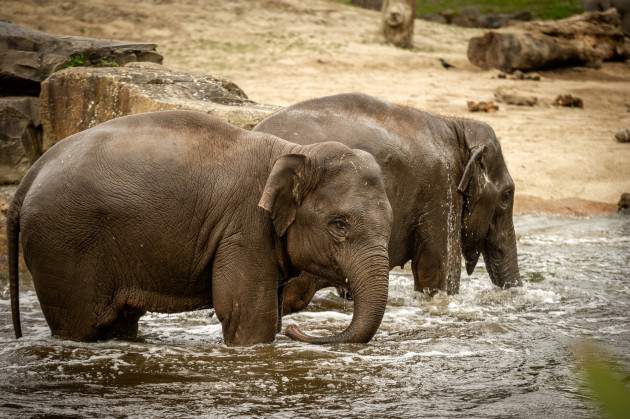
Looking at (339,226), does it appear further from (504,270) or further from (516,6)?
(516,6)

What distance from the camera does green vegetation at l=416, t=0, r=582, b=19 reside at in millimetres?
34688

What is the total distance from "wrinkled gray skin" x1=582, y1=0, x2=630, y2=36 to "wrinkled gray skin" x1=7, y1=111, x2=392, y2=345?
2469 centimetres

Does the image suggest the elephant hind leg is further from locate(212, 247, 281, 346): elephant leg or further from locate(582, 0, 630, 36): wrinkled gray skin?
locate(582, 0, 630, 36): wrinkled gray skin

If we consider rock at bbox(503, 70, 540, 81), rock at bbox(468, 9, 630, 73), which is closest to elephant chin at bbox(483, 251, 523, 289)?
rock at bbox(503, 70, 540, 81)

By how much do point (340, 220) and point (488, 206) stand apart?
302 centimetres

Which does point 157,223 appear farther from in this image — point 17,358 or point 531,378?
point 531,378

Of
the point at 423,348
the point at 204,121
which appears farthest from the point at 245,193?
the point at 423,348

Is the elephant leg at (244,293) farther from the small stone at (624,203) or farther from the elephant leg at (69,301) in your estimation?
the small stone at (624,203)

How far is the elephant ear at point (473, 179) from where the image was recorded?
7.14m

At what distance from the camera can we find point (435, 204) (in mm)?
6902

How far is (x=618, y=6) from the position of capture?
2802cm

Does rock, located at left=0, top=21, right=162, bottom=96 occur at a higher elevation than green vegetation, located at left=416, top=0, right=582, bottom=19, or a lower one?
lower

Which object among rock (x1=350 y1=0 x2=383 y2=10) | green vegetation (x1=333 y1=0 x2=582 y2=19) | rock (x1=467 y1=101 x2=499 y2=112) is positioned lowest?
rock (x1=467 y1=101 x2=499 y2=112)

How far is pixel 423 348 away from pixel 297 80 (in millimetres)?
11680
